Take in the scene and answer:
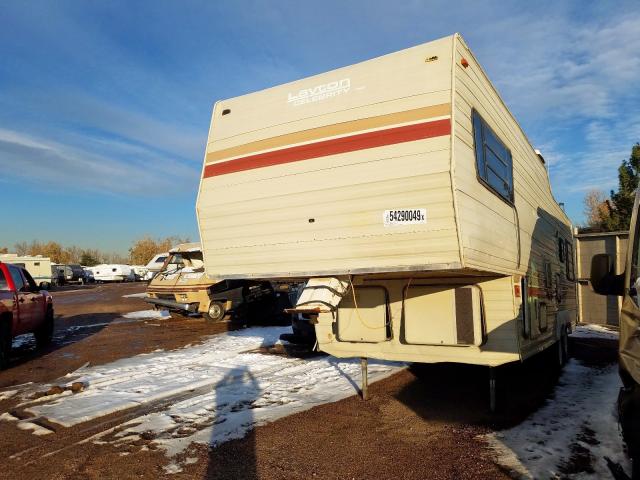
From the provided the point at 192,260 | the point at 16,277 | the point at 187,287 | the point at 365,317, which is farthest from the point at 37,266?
the point at 365,317

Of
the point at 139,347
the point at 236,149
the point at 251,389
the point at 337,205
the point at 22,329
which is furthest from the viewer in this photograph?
the point at 139,347

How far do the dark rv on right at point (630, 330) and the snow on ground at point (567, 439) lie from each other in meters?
1.27

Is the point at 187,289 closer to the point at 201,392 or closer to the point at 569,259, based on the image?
the point at 201,392

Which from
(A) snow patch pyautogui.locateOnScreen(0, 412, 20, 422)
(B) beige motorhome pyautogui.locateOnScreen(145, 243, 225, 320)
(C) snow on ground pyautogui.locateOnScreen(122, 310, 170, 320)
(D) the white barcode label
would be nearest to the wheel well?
(A) snow patch pyautogui.locateOnScreen(0, 412, 20, 422)

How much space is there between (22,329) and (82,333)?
418cm

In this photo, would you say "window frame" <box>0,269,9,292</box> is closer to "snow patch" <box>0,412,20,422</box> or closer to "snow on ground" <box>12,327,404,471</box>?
"snow on ground" <box>12,327,404,471</box>

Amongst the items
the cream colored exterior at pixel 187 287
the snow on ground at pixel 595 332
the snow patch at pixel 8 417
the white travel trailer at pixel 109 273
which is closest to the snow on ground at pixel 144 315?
the cream colored exterior at pixel 187 287

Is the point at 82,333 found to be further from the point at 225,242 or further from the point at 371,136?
the point at 371,136

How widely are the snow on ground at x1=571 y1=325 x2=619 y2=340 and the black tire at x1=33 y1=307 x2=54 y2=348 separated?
A: 12.4m

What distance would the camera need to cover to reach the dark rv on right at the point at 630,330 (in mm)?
2998

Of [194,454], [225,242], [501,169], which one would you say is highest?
[501,169]

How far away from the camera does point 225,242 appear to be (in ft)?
18.7

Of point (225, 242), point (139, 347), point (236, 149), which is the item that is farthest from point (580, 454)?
point (139, 347)

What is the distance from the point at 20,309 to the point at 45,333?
6.71ft
